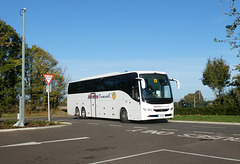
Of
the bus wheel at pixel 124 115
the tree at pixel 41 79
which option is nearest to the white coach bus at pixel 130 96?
the bus wheel at pixel 124 115

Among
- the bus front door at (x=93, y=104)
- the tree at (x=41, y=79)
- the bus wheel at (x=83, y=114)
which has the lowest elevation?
the bus wheel at (x=83, y=114)

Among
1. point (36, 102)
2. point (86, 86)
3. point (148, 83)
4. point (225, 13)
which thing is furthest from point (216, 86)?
point (225, 13)

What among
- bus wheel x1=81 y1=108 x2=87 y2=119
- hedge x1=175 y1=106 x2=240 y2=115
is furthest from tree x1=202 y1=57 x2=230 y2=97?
bus wheel x1=81 y1=108 x2=87 y2=119

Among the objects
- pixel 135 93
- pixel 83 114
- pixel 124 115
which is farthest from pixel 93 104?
pixel 135 93

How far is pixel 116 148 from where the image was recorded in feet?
27.7

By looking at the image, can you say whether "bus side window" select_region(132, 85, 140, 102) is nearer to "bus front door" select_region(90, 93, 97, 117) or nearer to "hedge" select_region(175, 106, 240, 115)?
"bus front door" select_region(90, 93, 97, 117)

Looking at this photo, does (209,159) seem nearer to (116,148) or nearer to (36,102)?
(116,148)

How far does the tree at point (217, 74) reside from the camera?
39750mm

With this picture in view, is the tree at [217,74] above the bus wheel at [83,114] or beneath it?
above

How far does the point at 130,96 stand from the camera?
64.2 feet

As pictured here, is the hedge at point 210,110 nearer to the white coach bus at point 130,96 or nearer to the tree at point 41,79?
the white coach bus at point 130,96

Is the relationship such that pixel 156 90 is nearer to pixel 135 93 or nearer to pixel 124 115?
pixel 135 93

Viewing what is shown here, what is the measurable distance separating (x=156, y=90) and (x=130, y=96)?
204 centimetres

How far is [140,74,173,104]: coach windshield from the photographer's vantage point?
1827 centimetres
